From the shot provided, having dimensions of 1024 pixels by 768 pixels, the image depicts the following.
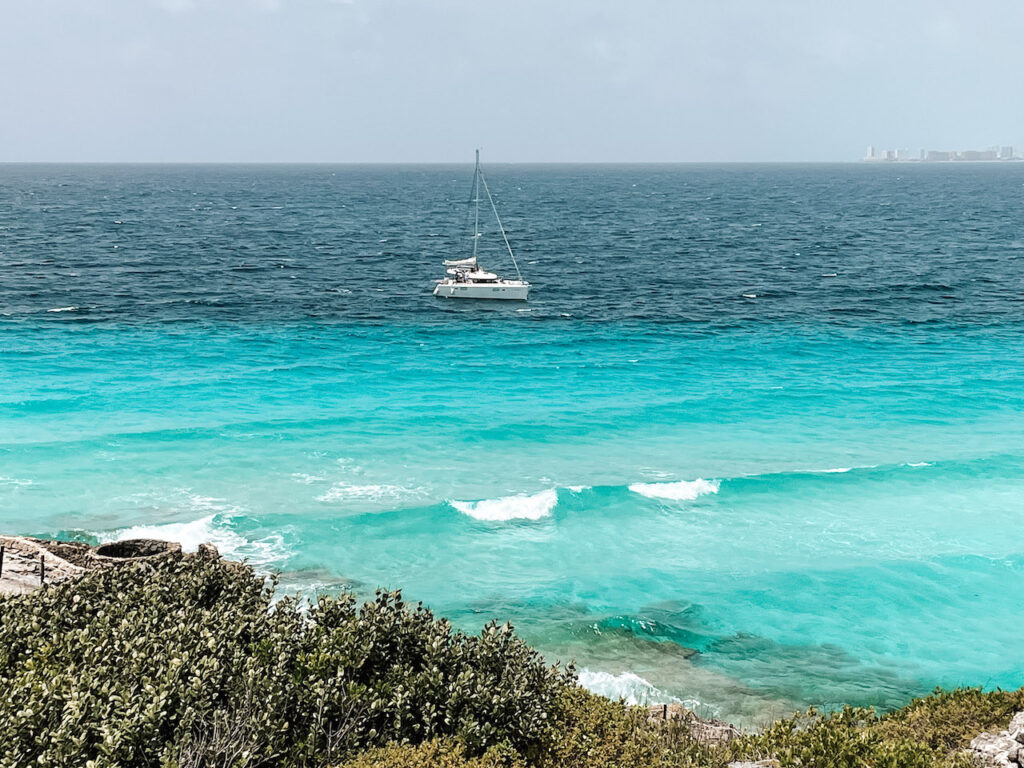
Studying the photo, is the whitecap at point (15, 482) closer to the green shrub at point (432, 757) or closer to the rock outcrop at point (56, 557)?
the rock outcrop at point (56, 557)

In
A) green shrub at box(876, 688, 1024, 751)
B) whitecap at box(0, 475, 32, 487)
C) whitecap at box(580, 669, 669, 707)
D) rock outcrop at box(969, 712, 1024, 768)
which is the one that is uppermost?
rock outcrop at box(969, 712, 1024, 768)

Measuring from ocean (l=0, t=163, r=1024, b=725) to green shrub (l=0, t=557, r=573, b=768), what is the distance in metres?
8.95

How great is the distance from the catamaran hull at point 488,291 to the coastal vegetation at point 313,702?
52.8 m

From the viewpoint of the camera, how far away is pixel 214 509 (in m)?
30.1

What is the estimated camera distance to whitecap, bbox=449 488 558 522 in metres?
30.6

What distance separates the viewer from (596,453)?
3647 centimetres

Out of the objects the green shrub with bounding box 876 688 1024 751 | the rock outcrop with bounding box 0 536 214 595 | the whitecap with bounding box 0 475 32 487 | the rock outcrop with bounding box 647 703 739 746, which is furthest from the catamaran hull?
the green shrub with bounding box 876 688 1024 751

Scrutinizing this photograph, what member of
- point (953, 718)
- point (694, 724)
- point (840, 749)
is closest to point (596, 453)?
point (694, 724)

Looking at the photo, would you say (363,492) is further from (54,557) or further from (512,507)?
(54,557)

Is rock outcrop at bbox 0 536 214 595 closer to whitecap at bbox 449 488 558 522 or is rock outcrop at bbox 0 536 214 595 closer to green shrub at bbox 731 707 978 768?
whitecap at bbox 449 488 558 522


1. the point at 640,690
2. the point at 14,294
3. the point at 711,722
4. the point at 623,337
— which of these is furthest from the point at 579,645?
the point at 14,294

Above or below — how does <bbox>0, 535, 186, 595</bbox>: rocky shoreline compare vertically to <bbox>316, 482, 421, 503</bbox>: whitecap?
above

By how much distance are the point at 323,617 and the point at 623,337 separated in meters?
44.2

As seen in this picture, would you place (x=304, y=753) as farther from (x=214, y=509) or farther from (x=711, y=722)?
(x=214, y=509)
